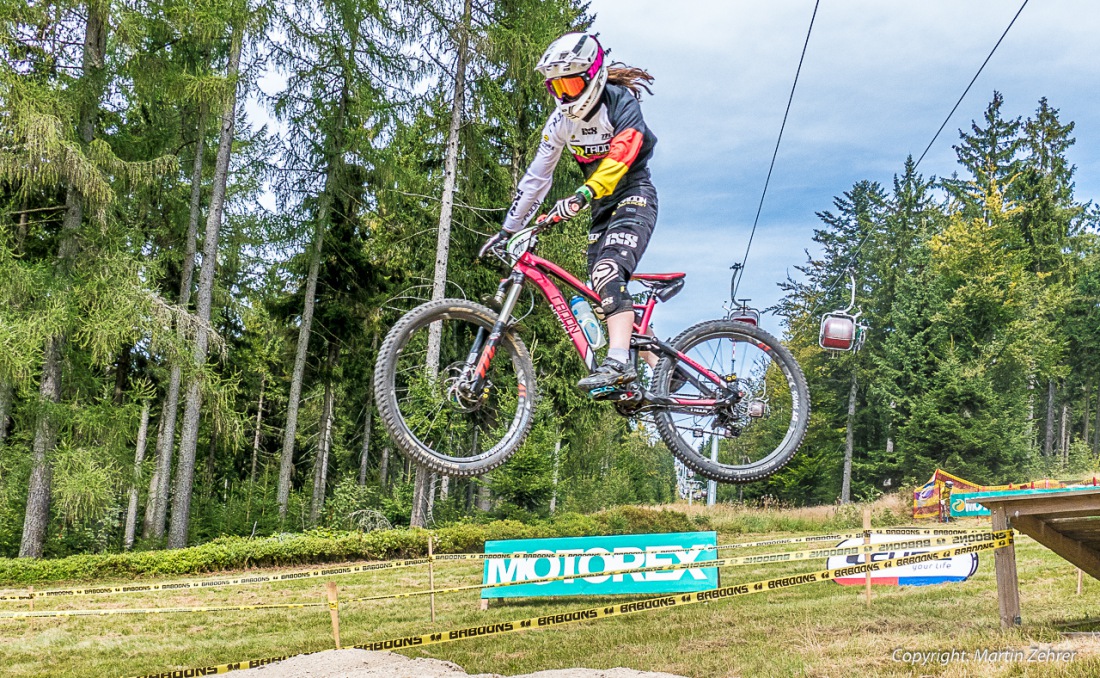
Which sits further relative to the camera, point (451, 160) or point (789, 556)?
point (451, 160)

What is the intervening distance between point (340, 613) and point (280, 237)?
34.8 ft

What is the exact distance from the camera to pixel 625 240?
5.20 meters

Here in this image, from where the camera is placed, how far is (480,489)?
23.4 metres

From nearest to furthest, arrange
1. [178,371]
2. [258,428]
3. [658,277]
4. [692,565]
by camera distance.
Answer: [658,277] → [692,565] → [178,371] → [258,428]

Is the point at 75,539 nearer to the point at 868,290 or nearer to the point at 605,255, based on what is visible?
the point at 605,255

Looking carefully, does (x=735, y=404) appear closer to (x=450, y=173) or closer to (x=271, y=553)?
(x=450, y=173)

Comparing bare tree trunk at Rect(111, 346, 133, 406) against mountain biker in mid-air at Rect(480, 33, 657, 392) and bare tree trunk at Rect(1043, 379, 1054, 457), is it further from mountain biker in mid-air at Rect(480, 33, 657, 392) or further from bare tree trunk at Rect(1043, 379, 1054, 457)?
bare tree trunk at Rect(1043, 379, 1054, 457)

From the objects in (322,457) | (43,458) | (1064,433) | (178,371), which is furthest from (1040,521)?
(1064,433)

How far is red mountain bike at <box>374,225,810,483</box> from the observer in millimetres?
5012

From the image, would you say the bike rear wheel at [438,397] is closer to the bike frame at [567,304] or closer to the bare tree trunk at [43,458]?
the bike frame at [567,304]

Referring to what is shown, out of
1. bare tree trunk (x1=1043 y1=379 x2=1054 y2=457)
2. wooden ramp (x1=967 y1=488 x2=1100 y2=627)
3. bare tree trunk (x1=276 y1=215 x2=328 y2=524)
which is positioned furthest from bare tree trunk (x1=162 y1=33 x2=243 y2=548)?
bare tree trunk (x1=1043 y1=379 x2=1054 y2=457)

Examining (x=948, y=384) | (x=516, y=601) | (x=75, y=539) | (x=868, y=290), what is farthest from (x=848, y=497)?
(x=75, y=539)

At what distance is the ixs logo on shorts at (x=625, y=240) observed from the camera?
5.20 m

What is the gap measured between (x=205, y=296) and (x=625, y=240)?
14204mm
